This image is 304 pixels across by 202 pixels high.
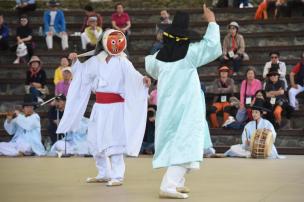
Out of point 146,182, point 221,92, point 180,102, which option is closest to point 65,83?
point 221,92

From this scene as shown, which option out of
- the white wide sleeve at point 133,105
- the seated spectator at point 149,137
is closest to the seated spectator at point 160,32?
the seated spectator at point 149,137

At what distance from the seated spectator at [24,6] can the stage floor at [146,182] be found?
8.99 meters

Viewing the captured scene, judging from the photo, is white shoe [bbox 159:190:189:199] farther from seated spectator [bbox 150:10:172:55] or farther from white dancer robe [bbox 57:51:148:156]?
seated spectator [bbox 150:10:172:55]

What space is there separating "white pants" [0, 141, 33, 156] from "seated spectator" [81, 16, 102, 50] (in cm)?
442

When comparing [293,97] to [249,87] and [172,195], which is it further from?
[172,195]

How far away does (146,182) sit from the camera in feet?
38.9

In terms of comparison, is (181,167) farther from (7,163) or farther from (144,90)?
(7,163)

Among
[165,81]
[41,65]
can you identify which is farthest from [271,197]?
[41,65]

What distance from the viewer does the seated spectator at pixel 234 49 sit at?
20.3 metres

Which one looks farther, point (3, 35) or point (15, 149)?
point (3, 35)

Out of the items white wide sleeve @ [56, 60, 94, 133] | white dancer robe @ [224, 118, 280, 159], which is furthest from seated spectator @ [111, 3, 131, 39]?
white wide sleeve @ [56, 60, 94, 133]

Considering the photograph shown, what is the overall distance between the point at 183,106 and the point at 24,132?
8995 millimetres

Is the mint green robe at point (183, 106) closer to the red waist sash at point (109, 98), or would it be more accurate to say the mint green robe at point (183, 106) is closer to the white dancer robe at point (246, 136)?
the red waist sash at point (109, 98)

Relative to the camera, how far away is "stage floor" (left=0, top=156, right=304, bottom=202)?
10047 millimetres
